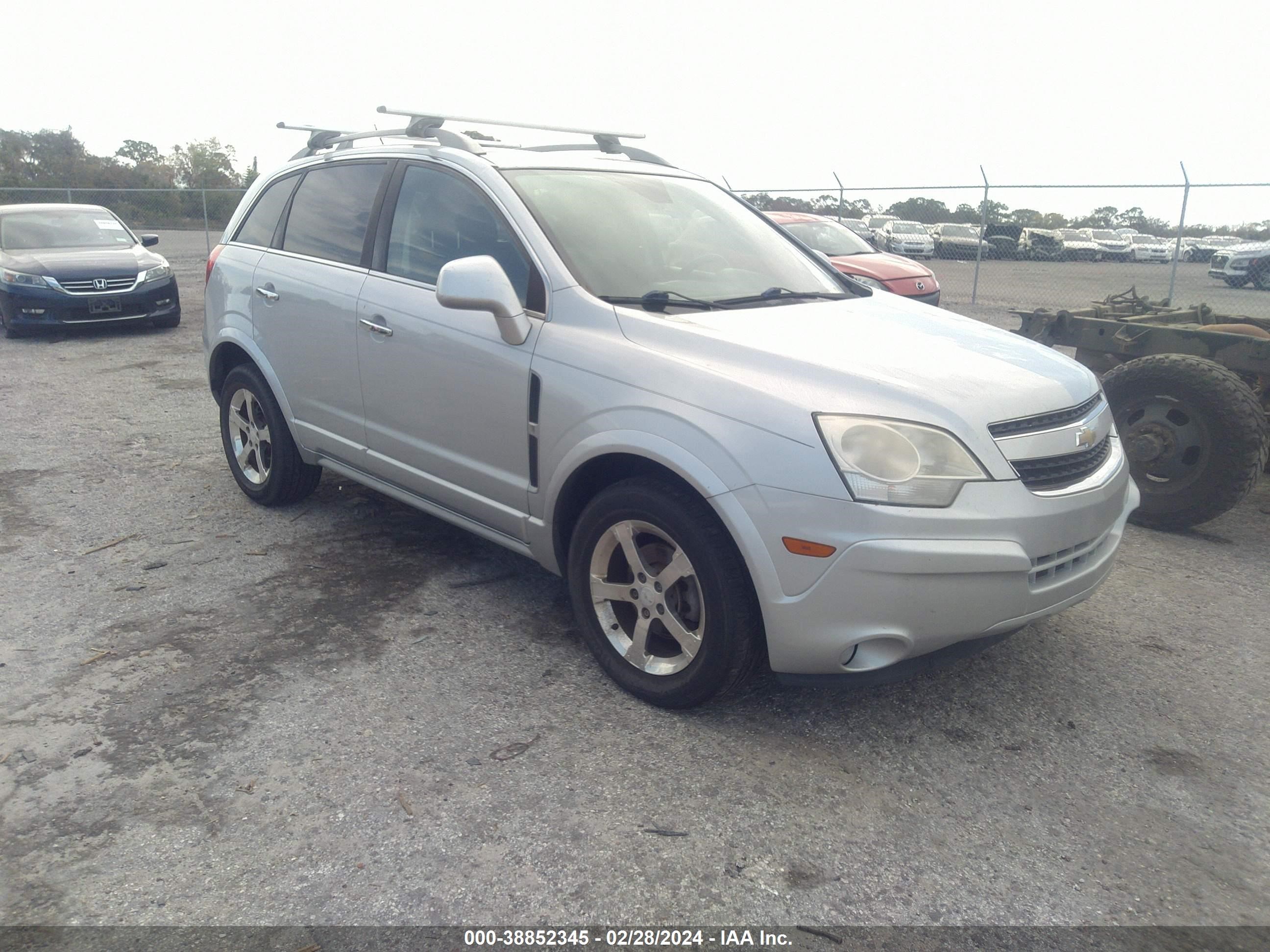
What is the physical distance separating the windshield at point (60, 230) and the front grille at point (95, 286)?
1.00 metres

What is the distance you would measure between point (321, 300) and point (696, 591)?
2369 mm

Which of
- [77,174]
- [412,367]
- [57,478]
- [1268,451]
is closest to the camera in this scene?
[412,367]

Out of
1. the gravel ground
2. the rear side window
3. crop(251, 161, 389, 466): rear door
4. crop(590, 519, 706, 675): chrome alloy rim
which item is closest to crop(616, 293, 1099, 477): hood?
crop(590, 519, 706, 675): chrome alloy rim

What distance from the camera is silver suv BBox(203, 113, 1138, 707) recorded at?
2768 millimetres

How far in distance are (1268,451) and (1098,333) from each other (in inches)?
54.1

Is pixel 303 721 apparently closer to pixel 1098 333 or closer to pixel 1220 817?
pixel 1220 817

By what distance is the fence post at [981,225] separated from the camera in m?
15.5

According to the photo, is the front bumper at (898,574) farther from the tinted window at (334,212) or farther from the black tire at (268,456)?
the black tire at (268,456)

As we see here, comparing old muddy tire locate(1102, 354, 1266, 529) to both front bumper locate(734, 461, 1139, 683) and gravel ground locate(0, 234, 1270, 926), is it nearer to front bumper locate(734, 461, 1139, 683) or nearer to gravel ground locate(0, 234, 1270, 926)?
gravel ground locate(0, 234, 1270, 926)

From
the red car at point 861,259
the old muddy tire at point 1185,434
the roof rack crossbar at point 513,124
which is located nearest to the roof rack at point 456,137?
the roof rack crossbar at point 513,124

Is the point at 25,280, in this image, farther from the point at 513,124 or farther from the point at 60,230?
the point at 513,124

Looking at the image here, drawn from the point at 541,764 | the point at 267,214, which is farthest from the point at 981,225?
the point at 541,764

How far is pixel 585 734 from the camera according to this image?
10.2ft

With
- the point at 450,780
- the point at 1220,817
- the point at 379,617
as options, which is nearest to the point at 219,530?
the point at 379,617
